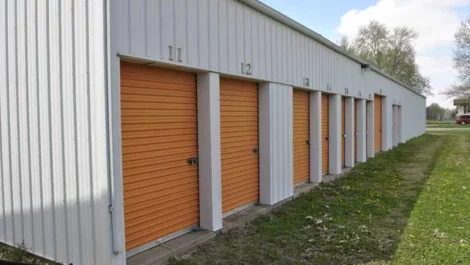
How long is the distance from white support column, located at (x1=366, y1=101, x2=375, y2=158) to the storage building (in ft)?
28.4

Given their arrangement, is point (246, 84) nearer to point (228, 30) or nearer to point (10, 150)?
point (228, 30)

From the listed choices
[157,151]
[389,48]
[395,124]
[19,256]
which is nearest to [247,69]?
[157,151]

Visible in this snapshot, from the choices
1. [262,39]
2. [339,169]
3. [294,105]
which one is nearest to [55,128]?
[262,39]

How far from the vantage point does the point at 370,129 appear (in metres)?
14.3

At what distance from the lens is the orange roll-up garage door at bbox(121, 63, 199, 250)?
410 centimetres

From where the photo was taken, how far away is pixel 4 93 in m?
4.33

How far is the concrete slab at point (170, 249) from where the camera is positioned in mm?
4036

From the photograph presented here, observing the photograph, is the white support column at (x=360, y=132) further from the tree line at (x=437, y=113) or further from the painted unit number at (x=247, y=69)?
the tree line at (x=437, y=113)

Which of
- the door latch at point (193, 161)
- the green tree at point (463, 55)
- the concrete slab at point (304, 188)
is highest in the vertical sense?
the green tree at point (463, 55)

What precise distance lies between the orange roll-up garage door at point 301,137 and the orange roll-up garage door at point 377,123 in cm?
790

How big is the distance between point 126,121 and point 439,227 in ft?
14.6

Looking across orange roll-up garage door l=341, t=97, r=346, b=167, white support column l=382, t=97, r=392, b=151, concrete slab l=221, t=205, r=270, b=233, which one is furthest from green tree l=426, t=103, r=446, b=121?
concrete slab l=221, t=205, r=270, b=233

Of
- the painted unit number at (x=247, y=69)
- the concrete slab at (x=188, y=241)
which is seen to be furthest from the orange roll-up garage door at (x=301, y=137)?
the painted unit number at (x=247, y=69)

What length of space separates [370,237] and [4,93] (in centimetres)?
477
